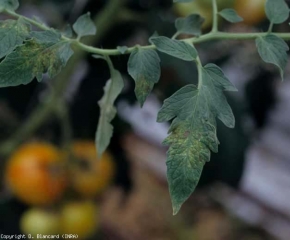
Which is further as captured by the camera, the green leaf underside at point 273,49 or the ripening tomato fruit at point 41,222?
the ripening tomato fruit at point 41,222

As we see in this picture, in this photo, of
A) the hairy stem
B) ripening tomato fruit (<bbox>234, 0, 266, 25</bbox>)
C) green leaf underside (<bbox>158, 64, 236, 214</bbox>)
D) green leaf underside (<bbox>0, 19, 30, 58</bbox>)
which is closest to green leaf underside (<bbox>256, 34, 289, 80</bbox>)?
green leaf underside (<bbox>158, 64, 236, 214</bbox>)

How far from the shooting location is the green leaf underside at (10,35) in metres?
0.41

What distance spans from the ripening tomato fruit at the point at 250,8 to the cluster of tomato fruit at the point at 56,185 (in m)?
0.30

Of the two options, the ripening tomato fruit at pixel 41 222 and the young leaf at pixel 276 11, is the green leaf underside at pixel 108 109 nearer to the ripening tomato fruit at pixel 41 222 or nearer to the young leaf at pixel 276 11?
the young leaf at pixel 276 11

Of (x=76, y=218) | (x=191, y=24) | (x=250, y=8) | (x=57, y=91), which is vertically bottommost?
(x=76, y=218)

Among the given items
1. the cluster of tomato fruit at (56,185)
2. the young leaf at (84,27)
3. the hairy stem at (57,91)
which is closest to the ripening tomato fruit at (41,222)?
the cluster of tomato fruit at (56,185)

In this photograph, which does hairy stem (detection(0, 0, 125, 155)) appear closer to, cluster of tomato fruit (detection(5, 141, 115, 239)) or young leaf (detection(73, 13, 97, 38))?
cluster of tomato fruit (detection(5, 141, 115, 239))

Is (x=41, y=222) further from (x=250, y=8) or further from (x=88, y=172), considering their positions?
(x=250, y=8)

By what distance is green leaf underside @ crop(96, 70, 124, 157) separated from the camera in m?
0.49

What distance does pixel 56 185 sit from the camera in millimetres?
879

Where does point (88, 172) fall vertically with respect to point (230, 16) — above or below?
below

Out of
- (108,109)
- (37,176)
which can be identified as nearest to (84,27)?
(108,109)

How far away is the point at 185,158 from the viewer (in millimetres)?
395

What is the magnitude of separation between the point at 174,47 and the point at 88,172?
0.50 m
